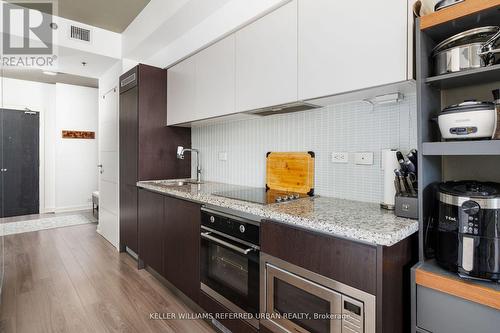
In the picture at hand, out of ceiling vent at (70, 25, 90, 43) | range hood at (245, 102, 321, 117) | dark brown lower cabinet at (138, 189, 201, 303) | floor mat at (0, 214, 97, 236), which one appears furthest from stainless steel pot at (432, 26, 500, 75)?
floor mat at (0, 214, 97, 236)

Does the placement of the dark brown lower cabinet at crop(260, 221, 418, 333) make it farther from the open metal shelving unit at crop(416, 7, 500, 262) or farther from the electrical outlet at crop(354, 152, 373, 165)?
the electrical outlet at crop(354, 152, 373, 165)

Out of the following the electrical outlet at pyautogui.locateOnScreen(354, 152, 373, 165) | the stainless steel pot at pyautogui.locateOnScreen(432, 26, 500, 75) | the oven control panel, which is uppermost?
the stainless steel pot at pyautogui.locateOnScreen(432, 26, 500, 75)

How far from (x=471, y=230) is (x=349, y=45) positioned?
97 centimetres

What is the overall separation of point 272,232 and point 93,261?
2.62m

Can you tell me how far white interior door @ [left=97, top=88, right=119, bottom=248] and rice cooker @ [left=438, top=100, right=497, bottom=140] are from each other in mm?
3483

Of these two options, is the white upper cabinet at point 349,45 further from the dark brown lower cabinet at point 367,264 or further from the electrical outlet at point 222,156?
the electrical outlet at point 222,156

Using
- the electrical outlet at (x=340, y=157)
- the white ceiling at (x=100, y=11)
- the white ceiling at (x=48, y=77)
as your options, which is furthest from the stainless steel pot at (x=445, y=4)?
the white ceiling at (x=48, y=77)

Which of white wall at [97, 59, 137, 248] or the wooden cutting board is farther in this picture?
white wall at [97, 59, 137, 248]

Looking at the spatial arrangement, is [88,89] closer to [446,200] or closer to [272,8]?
[272,8]

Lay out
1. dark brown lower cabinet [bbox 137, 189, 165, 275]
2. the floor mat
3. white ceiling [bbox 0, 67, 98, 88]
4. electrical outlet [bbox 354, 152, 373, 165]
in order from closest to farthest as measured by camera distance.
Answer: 1. electrical outlet [bbox 354, 152, 373, 165]
2. dark brown lower cabinet [bbox 137, 189, 165, 275]
3. the floor mat
4. white ceiling [bbox 0, 67, 98, 88]

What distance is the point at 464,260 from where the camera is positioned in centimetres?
96

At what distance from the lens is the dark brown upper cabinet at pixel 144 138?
283cm

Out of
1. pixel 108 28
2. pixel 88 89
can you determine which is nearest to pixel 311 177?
pixel 108 28

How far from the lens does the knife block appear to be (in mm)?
1169
